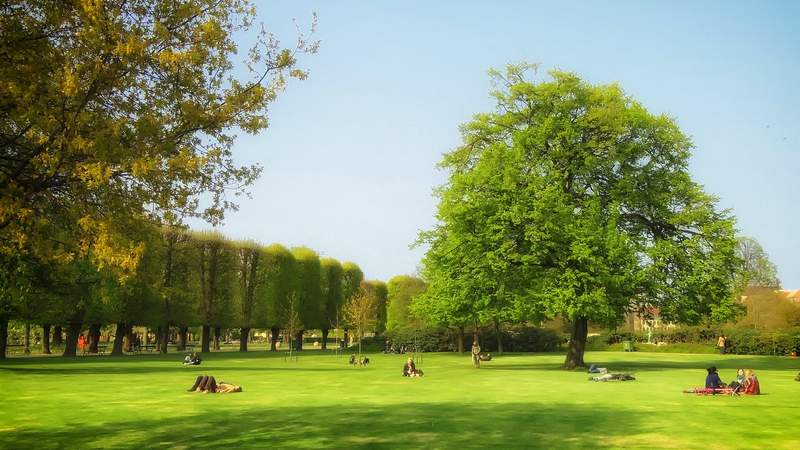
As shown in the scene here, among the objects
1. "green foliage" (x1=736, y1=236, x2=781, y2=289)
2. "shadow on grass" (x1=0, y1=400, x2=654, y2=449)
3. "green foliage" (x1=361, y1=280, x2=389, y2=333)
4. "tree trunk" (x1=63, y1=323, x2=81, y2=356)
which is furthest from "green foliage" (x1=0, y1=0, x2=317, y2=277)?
"green foliage" (x1=736, y1=236, x2=781, y2=289)

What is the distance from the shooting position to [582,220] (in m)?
42.0

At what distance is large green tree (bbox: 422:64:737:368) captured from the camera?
136ft

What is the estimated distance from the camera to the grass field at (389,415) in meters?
16.7

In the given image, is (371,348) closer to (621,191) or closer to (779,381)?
(621,191)

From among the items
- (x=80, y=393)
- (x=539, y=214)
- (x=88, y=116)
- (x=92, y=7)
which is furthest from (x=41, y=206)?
(x=539, y=214)

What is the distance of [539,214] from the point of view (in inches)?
1617

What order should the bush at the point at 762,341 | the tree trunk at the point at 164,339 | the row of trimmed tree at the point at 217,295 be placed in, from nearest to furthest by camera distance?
→ 1. the row of trimmed tree at the point at 217,295
2. the tree trunk at the point at 164,339
3. the bush at the point at 762,341

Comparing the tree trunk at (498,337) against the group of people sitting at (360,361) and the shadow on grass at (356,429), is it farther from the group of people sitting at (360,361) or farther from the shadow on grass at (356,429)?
the shadow on grass at (356,429)

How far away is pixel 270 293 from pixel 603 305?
Answer: 57978mm

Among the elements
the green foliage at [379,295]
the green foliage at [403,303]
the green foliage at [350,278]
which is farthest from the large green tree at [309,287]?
the green foliage at [379,295]

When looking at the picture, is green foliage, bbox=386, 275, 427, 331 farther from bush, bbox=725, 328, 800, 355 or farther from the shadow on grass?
the shadow on grass

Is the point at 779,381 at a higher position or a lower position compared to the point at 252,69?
lower

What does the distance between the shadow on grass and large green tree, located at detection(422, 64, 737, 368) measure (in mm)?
19296

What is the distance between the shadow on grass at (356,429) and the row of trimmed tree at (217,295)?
1428 inches
